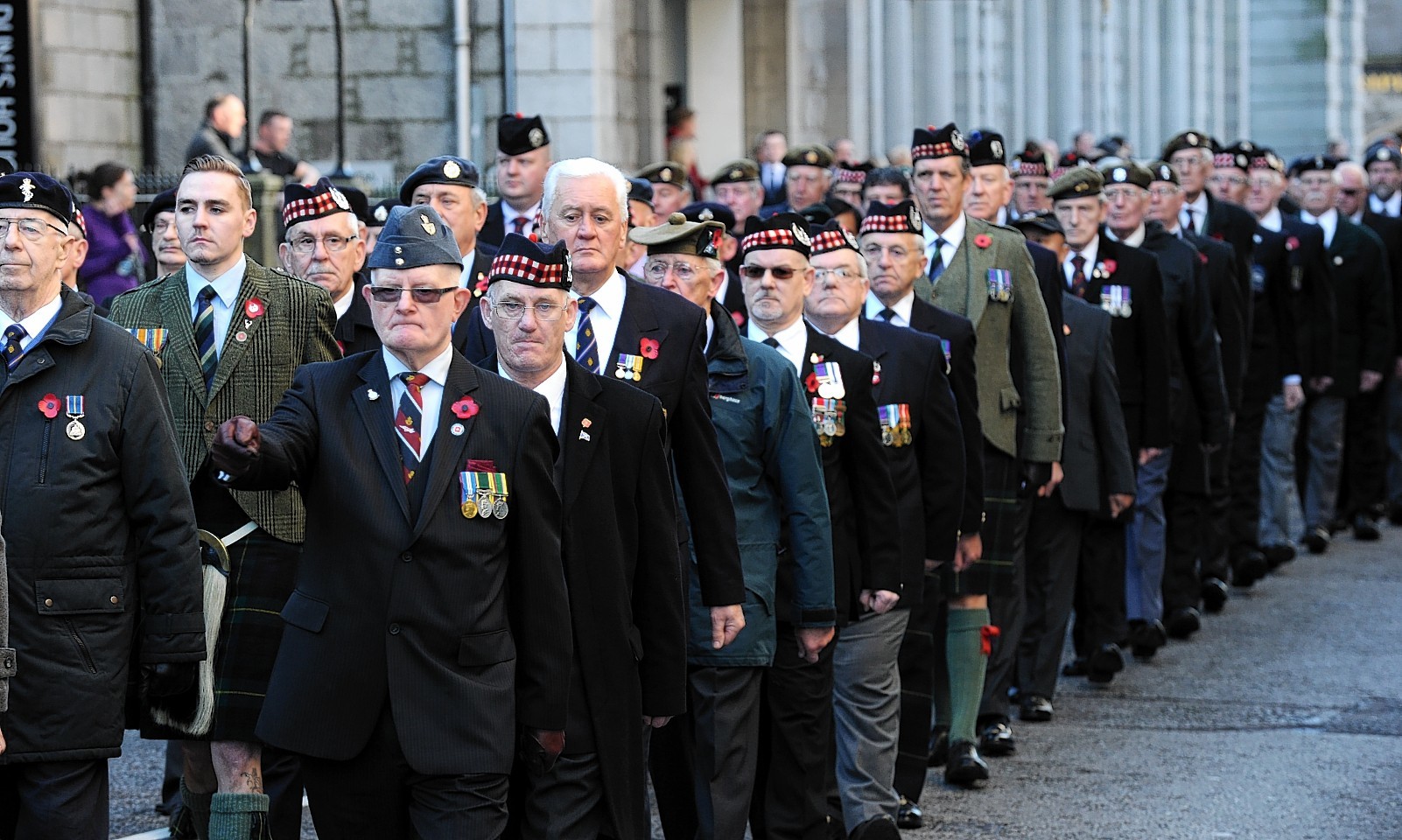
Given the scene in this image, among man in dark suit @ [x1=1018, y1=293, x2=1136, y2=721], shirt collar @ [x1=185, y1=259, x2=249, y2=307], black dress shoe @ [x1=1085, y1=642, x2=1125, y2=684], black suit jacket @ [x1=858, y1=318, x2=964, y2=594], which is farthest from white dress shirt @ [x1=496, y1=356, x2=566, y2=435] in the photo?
black dress shoe @ [x1=1085, y1=642, x2=1125, y2=684]

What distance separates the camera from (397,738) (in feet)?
16.9

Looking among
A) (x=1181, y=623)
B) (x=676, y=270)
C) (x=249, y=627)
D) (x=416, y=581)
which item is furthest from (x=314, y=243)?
(x=1181, y=623)

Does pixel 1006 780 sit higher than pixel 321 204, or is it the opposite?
pixel 321 204

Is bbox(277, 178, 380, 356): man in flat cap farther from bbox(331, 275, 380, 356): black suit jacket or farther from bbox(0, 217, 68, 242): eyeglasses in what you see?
bbox(0, 217, 68, 242): eyeglasses

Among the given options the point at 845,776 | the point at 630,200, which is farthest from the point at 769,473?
the point at 630,200

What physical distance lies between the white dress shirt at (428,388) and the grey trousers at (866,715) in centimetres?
237

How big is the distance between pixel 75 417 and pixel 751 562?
2.05 metres

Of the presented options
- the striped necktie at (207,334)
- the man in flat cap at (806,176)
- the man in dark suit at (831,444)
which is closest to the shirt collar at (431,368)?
the striped necktie at (207,334)

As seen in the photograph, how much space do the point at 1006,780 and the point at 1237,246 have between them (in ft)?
19.7

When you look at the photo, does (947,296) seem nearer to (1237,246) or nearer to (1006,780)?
(1006,780)

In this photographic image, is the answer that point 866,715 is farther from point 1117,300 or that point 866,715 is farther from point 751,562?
A: point 1117,300

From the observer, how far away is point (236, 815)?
6.11m

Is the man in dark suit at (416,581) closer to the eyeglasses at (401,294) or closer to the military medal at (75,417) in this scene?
the eyeglasses at (401,294)

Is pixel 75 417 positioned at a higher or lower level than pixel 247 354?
lower
